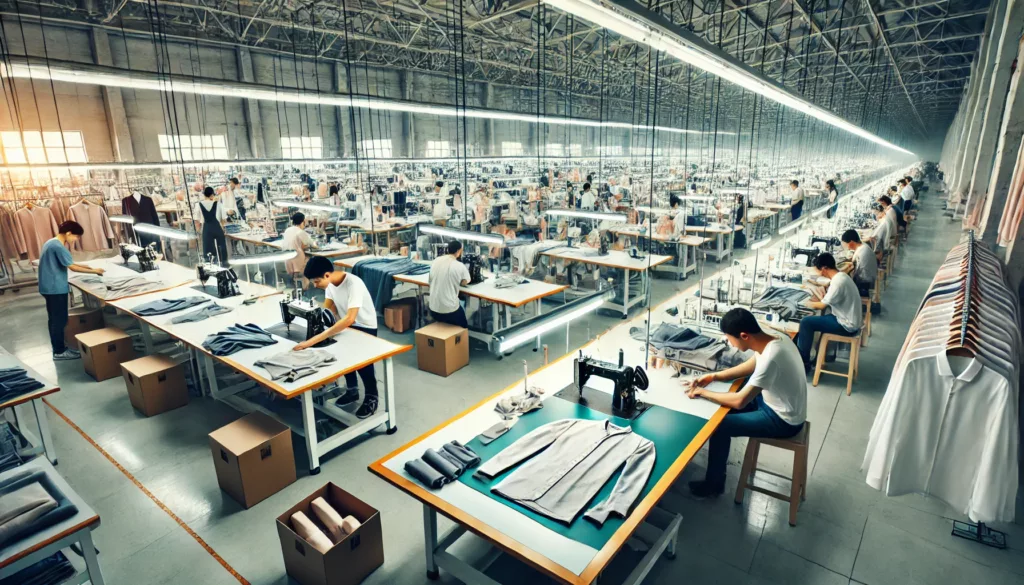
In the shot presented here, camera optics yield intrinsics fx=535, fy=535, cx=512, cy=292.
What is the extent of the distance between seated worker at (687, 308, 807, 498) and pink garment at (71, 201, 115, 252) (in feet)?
36.8

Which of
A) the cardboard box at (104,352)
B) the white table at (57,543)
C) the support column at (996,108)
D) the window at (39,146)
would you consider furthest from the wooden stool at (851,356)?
the window at (39,146)

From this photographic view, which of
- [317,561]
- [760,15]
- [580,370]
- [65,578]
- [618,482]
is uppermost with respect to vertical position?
[760,15]

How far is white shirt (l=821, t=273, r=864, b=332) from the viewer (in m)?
5.33

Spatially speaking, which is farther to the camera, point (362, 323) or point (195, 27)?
point (195, 27)

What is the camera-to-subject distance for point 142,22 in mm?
16094

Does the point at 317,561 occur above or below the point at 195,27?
below

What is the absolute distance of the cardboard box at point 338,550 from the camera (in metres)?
3.03

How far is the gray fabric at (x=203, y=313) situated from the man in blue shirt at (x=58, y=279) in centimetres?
204

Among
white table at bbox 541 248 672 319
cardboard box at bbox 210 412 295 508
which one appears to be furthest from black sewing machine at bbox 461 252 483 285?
→ cardboard box at bbox 210 412 295 508

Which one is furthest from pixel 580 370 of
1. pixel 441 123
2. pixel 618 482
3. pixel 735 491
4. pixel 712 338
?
pixel 441 123

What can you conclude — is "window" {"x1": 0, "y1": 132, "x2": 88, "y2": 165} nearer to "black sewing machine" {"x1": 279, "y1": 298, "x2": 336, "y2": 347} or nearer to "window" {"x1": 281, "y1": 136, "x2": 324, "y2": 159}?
"window" {"x1": 281, "y1": 136, "x2": 324, "y2": 159}

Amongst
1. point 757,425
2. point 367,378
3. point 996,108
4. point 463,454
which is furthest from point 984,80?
point 463,454

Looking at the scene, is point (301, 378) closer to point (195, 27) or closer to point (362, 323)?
point (362, 323)

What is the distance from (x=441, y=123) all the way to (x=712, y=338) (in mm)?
25130
